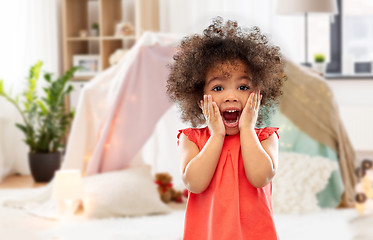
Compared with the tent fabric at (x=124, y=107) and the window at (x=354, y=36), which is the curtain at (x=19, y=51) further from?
the window at (x=354, y=36)

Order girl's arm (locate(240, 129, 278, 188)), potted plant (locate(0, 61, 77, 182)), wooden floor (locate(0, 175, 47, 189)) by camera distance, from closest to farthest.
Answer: girl's arm (locate(240, 129, 278, 188))
wooden floor (locate(0, 175, 47, 189))
potted plant (locate(0, 61, 77, 182))

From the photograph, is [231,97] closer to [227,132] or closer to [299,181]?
[227,132]

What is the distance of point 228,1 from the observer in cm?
485

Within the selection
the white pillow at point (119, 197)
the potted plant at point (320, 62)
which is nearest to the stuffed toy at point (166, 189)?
the white pillow at point (119, 197)

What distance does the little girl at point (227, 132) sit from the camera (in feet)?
3.73

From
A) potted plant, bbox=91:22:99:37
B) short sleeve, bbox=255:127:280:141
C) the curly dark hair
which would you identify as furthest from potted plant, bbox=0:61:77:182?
short sleeve, bbox=255:127:280:141

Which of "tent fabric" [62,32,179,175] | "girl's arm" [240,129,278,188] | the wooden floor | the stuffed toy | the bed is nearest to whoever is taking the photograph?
"girl's arm" [240,129,278,188]

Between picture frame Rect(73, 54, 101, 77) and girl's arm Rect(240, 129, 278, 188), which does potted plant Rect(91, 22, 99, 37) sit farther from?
girl's arm Rect(240, 129, 278, 188)

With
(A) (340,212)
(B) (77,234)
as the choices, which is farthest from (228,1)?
(B) (77,234)

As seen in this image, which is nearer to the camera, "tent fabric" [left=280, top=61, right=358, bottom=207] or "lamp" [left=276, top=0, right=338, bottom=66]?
"tent fabric" [left=280, top=61, right=358, bottom=207]

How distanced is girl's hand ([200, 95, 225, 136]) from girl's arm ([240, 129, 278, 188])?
→ 4 cm

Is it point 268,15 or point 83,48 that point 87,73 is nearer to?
point 83,48

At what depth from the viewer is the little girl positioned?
1.14 meters

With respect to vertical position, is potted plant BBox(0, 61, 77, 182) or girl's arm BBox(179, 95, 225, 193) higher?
girl's arm BBox(179, 95, 225, 193)
